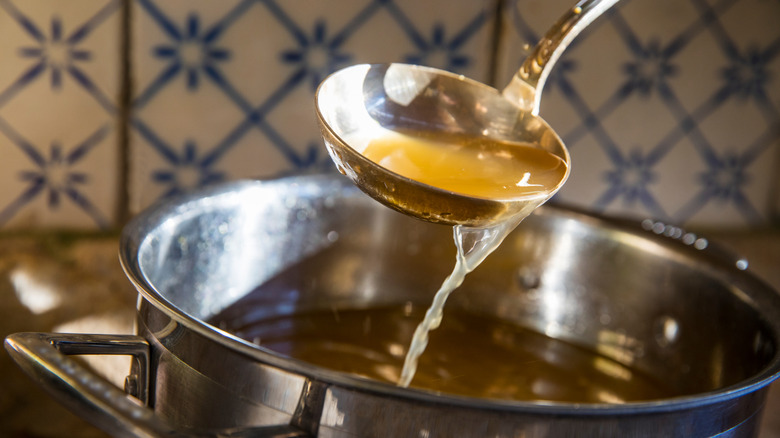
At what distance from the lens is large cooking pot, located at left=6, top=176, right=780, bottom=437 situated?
1.42 feet

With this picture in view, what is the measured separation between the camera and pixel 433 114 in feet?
2.29

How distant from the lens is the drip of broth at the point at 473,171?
609 millimetres

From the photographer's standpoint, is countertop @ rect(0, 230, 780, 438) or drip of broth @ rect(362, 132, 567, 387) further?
countertop @ rect(0, 230, 780, 438)

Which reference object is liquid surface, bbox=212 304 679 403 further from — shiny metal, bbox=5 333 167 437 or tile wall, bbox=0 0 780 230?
shiny metal, bbox=5 333 167 437

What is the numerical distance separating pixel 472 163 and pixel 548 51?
11 centimetres

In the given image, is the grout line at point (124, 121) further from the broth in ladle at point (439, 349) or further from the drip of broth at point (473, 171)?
the drip of broth at point (473, 171)

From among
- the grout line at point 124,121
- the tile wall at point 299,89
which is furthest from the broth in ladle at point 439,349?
the grout line at point 124,121

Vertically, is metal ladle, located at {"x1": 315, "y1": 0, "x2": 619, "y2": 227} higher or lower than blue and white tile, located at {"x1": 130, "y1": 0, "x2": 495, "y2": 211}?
lower

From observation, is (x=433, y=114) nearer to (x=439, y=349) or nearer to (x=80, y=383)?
(x=439, y=349)

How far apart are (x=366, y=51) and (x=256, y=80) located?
0.13 metres

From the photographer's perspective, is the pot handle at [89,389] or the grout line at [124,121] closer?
the pot handle at [89,389]

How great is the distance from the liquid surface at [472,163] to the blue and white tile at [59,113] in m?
0.40

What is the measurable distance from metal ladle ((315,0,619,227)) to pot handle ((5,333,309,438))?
20 centimetres

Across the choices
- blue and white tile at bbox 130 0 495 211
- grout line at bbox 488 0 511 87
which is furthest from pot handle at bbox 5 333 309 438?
grout line at bbox 488 0 511 87
